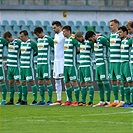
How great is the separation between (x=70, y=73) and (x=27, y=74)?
1132 millimetres

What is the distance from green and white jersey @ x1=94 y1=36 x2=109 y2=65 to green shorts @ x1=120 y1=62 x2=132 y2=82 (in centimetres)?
81

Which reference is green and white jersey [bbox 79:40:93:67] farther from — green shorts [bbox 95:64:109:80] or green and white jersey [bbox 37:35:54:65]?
green and white jersey [bbox 37:35:54:65]

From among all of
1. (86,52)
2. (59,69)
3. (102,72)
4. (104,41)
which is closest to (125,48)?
(104,41)

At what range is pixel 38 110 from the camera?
17.0 metres

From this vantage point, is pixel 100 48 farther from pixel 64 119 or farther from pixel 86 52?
pixel 64 119

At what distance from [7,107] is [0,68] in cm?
214

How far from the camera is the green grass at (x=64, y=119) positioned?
12.7 meters

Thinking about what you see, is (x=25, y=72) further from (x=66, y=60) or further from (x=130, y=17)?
(x=130, y=17)

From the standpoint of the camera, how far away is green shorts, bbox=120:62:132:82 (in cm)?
1797

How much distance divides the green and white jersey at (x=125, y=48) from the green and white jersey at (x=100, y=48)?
714 mm

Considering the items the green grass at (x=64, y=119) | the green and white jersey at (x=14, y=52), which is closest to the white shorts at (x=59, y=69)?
the green and white jersey at (x=14, y=52)

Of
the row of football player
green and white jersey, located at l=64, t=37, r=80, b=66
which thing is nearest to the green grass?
the row of football player

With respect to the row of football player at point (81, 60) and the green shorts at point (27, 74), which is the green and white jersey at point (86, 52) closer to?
the row of football player at point (81, 60)

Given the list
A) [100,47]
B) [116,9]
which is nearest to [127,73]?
[100,47]
